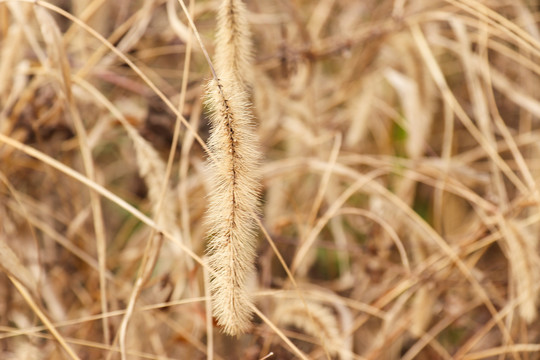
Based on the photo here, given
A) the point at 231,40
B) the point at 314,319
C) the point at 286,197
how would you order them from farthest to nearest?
the point at 286,197
the point at 314,319
the point at 231,40

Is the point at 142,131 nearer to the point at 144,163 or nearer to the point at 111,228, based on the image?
the point at 144,163

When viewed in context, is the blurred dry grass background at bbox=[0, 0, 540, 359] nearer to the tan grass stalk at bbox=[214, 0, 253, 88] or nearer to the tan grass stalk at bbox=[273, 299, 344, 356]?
the tan grass stalk at bbox=[273, 299, 344, 356]

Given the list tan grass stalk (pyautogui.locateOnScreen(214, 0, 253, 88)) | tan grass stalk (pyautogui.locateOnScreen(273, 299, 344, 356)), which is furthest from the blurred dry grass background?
tan grass stalk (pyautogui.locateOnScreen(214, 0, 253, 88))

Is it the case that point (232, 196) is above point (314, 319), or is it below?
above

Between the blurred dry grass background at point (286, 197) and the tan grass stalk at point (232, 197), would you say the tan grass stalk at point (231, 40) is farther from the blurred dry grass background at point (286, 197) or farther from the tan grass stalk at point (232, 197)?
Answer: the blurred dry grass background at point (286, 197)

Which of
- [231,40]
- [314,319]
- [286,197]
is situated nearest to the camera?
[231,40]

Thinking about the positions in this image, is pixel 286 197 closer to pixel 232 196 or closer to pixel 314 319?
pixel 314 319

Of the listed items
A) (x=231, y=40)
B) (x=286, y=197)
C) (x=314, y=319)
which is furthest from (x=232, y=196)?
(x=286, y=197)

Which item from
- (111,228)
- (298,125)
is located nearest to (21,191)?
(111,228)
